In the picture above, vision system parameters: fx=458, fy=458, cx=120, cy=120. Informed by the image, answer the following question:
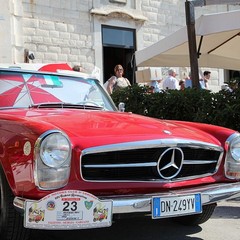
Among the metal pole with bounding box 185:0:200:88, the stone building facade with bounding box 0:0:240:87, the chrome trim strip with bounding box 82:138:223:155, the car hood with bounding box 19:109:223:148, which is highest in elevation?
the stone building facade with bounding box 0:0:240:87

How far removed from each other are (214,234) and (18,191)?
5.90 feet

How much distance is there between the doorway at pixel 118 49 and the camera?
13320 mm

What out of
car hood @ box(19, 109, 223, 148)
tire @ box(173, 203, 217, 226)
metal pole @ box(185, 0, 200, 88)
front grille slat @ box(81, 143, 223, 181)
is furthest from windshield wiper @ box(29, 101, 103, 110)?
metal pole @ box(185, 0, 200, 88)

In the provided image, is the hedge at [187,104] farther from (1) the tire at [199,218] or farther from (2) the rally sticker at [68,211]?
(2) the rally sticker at [68,211]

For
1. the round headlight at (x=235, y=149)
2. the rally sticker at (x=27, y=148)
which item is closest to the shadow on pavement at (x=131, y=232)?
the round headlight at (x=235, y=149)

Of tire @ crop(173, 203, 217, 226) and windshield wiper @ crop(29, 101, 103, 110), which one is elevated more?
windshield wiper @ crop(29, 101, 103, 110)

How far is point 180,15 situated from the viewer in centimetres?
1513

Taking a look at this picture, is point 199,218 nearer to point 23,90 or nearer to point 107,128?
point 107,128

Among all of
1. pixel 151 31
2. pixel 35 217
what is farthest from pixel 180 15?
pixel 35 217

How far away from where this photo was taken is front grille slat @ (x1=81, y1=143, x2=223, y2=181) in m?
3.18

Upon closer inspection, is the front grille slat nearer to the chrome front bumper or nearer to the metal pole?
the chrome front bumper

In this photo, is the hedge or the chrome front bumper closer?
the chrome front bumper

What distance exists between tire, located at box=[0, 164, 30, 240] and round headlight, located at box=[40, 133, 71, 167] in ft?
1.42

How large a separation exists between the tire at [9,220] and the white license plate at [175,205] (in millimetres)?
938
